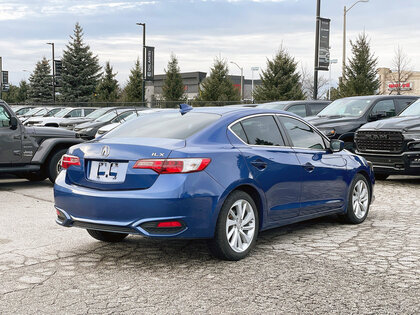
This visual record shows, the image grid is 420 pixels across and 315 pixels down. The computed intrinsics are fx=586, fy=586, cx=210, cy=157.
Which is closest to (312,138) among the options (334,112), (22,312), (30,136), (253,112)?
(253,112)

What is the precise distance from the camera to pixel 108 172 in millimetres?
5340

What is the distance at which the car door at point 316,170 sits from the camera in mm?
6562

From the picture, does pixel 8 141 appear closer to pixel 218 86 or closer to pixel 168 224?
pixel 168 224

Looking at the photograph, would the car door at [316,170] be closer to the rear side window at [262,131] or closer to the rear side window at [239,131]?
the rear side window at [262,131]

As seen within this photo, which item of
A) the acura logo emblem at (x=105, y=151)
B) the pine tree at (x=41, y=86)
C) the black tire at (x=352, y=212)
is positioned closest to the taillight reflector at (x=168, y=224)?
the acura logo emblem at (x=105, y=151)

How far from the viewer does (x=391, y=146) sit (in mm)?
11633

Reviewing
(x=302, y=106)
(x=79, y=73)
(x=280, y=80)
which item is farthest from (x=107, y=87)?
(x=302, y=106)

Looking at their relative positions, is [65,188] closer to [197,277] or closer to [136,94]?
[197,277]

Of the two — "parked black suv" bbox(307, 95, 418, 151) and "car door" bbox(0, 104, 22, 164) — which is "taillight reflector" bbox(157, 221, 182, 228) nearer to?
"car door" bbox(0, 104, 22, 164)

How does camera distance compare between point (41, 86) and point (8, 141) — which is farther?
point (41, 86)

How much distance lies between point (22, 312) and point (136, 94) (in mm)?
52753

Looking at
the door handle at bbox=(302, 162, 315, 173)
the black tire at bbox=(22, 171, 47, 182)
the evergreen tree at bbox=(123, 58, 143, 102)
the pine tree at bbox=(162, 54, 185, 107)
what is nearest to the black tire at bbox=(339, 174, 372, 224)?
the door handle at bbox=(302, 162, 315, 173)

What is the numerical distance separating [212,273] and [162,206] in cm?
75

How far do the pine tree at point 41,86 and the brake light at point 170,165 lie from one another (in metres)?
70.9
